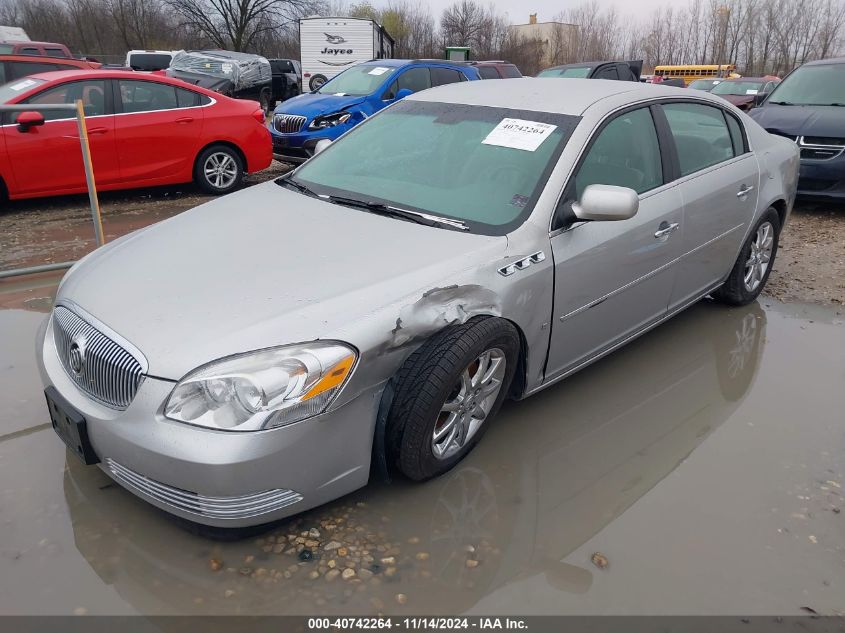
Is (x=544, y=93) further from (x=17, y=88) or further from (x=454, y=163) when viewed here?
(x=17, y=88)

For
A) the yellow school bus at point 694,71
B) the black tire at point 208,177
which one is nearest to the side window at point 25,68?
the black tire at point 208,177

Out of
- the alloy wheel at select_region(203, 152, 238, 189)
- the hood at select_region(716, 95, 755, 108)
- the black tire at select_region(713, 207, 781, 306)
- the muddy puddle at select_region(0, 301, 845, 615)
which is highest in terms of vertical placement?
the hood at select_region(716, 95, 755, 108)

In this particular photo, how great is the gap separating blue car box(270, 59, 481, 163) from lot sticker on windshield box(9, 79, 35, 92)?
315 cm

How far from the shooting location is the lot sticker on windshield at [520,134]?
326 centimetres

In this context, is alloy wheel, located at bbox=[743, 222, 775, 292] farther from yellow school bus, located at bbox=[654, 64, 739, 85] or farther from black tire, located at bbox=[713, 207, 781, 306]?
yellow school bus, located at bbox=[654, 64, 739, 85]

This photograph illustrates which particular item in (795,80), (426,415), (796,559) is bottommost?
(796,559)

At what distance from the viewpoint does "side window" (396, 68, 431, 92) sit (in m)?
10.1

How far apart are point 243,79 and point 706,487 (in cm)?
1896

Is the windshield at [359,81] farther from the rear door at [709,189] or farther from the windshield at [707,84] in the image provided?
the windshield at [707,84]

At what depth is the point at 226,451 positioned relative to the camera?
6.99ft

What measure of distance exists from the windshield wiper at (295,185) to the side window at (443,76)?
7.28 meters

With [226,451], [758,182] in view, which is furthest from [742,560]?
[758,182]

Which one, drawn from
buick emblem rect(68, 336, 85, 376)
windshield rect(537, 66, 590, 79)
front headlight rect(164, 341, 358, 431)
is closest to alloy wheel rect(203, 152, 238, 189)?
buick emblem rect(68, 336, 85, 376)

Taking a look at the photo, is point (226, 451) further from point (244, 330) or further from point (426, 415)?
point (426, 415)
